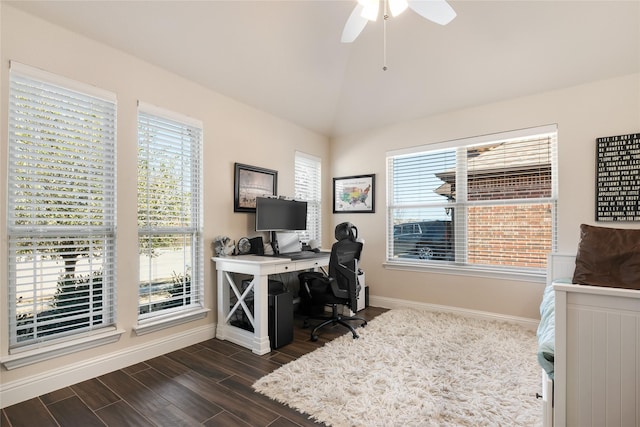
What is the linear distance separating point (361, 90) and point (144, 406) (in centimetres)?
366

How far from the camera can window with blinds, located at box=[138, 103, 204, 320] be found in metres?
2.57

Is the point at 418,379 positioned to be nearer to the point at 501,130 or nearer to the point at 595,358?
the point at 595,358

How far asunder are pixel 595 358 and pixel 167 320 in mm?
2830

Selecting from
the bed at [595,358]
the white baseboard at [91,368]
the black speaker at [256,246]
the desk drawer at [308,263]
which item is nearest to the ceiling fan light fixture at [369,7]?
the bed at [595,358]

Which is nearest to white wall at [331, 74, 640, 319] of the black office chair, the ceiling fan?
the black office chair

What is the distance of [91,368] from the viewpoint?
2.21m

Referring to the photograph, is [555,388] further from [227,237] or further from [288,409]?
[227,237]

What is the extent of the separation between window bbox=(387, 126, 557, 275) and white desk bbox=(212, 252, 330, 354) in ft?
4.94

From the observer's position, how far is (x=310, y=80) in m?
3.54

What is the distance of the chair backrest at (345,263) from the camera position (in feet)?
9.60

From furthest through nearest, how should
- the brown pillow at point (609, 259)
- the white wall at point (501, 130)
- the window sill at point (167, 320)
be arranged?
the white wall at point (501, 130) → the window sill at point (167, 320) → the brown pillow at point (609, 259)

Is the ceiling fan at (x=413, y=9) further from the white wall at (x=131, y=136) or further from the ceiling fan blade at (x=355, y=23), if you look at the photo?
the white wall at (x=131, y=136)

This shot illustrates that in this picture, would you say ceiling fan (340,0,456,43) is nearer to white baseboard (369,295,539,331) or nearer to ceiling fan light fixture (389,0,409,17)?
ceiling fan light fixture (389,0,409,17)

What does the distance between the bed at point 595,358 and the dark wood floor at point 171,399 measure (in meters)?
1.25
